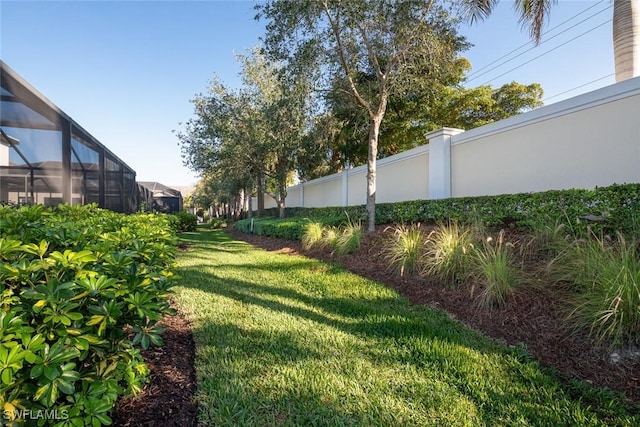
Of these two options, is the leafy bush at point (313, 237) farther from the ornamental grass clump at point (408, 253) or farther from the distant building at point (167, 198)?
the distant building at point (167, 198)

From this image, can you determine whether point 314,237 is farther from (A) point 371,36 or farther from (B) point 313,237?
(A) point 371,36

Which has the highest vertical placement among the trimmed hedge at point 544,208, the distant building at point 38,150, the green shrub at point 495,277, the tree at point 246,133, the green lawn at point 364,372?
the tree at point 246,133

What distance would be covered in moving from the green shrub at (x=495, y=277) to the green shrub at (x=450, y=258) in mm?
305

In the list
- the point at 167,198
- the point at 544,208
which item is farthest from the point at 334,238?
the point at 167,198

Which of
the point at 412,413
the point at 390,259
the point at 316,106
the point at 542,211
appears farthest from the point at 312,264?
the point at 316,106

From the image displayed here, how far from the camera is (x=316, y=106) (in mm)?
9172

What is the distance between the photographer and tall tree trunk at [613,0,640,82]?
6113 millimetres

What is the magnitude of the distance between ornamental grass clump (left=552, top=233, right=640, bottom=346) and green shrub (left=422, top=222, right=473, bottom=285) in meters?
1.05

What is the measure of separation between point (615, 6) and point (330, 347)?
28.9 ft

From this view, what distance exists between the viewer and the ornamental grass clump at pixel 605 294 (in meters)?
2.43

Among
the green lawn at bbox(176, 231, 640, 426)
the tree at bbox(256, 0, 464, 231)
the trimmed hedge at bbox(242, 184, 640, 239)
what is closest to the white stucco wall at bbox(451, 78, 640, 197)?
the trimmed hedge at bbox(242, 184, 640, 239)

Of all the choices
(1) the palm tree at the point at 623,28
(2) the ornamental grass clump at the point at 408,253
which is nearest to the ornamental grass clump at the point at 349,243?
(2) the ornamental grass clump at the point at 408,253

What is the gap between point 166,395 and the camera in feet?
6.40

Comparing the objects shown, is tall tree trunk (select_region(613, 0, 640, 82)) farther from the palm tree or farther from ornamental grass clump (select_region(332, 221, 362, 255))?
ornamental grass clump (select_region(332, 221, 362, 255))
